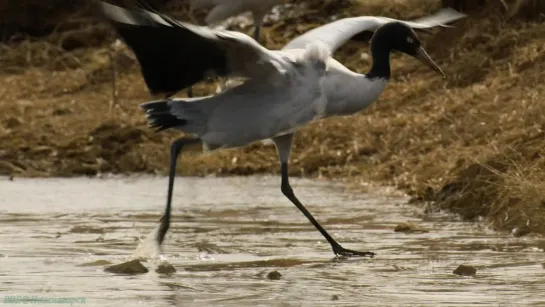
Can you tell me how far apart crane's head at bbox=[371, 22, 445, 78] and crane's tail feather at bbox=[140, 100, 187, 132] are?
1330 millimetres

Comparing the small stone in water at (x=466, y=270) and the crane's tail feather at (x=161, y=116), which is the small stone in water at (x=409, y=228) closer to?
the crane's tail feather at (x=161, y=116)

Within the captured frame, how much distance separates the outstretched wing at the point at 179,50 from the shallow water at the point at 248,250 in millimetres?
878

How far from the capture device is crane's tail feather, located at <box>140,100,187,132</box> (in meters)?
8.20

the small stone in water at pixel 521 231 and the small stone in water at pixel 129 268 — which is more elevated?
the small stone in water at pixel 521 231

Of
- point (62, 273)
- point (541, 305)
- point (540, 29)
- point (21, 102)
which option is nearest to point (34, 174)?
point (21, 102)

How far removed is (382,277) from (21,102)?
30.6ft

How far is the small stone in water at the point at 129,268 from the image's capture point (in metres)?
6.99

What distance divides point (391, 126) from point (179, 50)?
226 inches

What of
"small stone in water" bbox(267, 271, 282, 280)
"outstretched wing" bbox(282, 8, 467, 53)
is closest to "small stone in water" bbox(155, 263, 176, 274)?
"small stone in water" bbox(267, 271, 282, 280)

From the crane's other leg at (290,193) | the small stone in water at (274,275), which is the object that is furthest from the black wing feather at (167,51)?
the small stone in water at (274,275)

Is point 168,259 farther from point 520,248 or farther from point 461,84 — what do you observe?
point 461,84

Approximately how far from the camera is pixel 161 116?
8.21 m

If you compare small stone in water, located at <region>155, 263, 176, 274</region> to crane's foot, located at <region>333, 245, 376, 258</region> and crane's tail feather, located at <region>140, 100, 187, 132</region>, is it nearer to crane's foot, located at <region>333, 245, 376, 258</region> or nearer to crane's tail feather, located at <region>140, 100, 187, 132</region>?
crane's foot, located at <region>333, 245, 376, 258</region>

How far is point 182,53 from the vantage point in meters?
7.72
